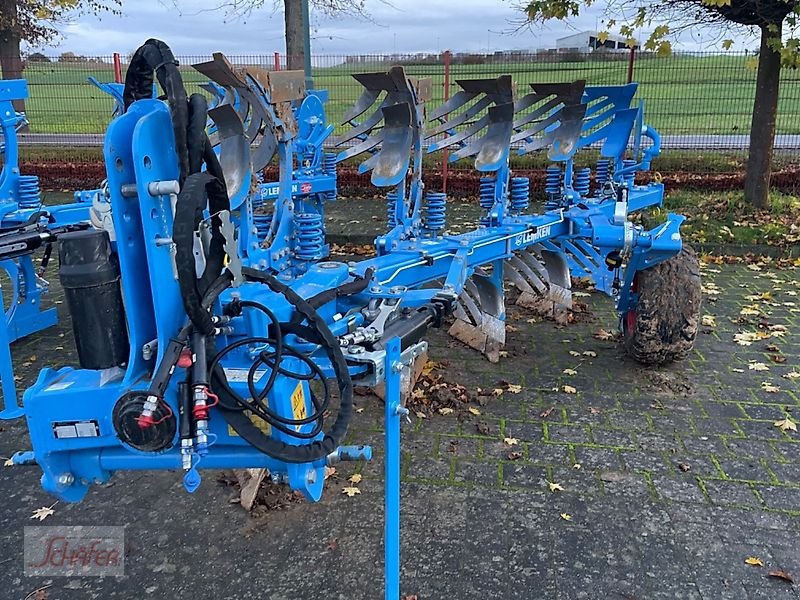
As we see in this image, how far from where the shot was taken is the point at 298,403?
2562mm

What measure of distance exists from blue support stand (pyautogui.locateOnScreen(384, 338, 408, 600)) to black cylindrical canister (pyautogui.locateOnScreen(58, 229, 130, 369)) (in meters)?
0.89

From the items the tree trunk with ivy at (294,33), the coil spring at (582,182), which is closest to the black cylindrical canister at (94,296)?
the coil spring at (582,182)

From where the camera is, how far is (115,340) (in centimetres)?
230

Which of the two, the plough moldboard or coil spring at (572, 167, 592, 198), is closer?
the plough moldboard

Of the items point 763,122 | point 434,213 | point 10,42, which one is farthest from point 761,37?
point 10,42

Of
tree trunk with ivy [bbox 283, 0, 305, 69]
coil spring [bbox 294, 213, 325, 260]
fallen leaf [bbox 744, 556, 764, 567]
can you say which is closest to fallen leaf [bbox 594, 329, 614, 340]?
coil spring [bbox 294, 213, 325, 260]

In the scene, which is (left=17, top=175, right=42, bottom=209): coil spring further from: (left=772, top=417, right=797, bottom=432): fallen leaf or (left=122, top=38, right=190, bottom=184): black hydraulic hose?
(left=772, top=417, right=797, bottom=432): fallen leaf

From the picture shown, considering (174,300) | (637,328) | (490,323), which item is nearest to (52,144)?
(490,323)

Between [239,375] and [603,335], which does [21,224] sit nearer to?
[239,375]

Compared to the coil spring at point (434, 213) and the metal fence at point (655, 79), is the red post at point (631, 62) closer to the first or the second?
the metal fence at point (655, 79)

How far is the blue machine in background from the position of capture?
4867 millimetres

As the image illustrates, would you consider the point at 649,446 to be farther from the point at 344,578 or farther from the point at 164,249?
the point at 164,249

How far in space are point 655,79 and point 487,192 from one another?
25.2 ft

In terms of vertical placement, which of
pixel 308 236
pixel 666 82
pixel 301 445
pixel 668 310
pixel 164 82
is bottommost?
pixel 668 310
